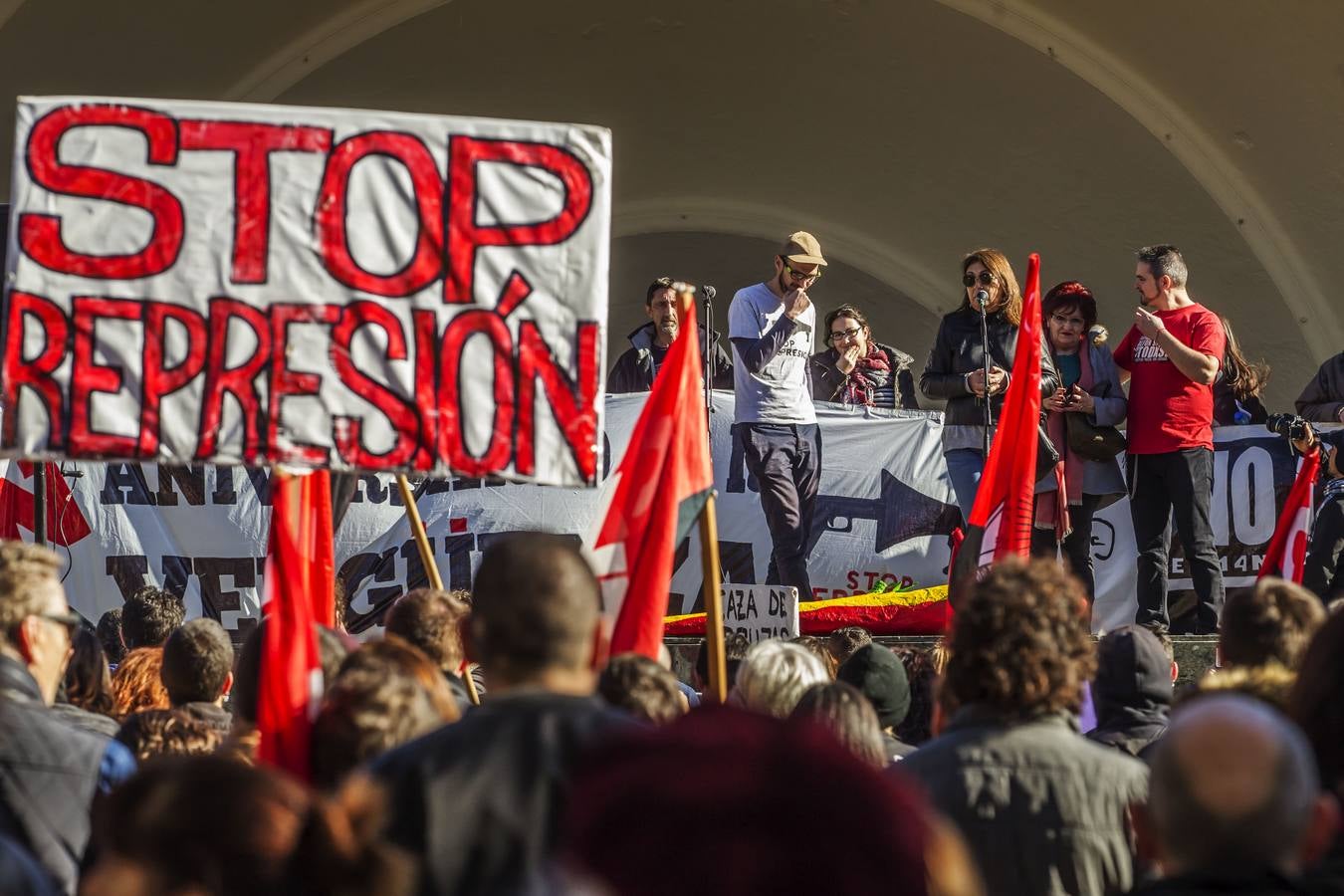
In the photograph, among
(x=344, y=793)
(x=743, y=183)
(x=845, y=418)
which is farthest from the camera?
(x=743, y=183)

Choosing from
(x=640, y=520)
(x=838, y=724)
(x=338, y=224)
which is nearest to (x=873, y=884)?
(x=838, y=724)

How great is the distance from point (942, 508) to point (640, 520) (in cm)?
543

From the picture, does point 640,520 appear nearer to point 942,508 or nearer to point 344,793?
point 344,793

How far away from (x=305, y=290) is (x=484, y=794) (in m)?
2.49

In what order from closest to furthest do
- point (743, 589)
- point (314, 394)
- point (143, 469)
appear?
point (314, 394) < point (743, 589) < point (143, 469)

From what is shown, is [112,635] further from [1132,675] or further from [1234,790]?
[1234,790]

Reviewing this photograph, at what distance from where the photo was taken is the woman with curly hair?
313 centimetres

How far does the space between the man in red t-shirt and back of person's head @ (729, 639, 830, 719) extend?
3672mm

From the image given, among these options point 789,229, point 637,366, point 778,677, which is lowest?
point 778,677

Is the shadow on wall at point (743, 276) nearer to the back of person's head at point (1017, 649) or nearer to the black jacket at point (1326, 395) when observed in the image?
the black jacket at point (1326, 395)

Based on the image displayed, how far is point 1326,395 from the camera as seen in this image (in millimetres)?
8320

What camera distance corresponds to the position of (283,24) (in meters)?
12.6

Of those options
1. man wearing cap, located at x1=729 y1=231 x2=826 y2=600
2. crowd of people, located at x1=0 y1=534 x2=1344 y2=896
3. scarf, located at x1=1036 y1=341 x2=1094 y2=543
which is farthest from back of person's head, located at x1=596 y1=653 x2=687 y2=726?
man wearing cap, located at x1=729 y1=231 x2=826 y2=600

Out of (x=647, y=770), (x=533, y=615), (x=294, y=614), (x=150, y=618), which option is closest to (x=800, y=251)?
(x=150, y=618)
